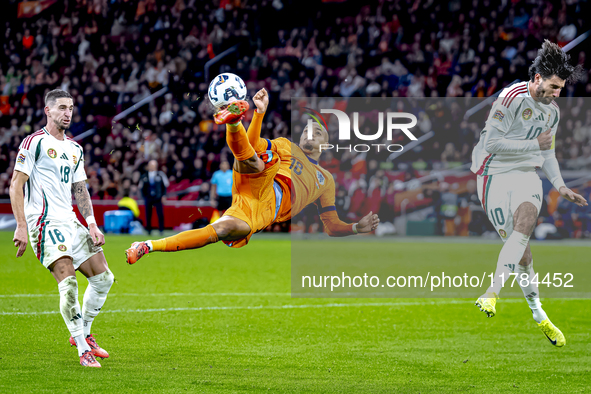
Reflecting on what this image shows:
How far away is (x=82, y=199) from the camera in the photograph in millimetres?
6324

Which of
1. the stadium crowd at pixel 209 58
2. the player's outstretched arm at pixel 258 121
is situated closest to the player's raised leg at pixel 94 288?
the player's outstretched arm at pixel 258 121

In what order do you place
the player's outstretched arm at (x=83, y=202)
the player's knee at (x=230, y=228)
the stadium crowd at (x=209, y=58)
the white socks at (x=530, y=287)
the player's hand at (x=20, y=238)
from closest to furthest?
the player's knee at (x=230, y=228) → the player's hand at (x=20, y=238) → the white socks at (x=530, y=287) → the player's outstretched arm at (x=83, y=202) → the stadium crowd at (x=209, y=58)

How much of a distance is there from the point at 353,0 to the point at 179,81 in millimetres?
7544

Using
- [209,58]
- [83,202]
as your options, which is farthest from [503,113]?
[209,58]

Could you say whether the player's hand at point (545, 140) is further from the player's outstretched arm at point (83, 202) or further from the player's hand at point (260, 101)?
the player's outstretched arm at point (83, 202)

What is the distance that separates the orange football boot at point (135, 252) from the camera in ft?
16.3

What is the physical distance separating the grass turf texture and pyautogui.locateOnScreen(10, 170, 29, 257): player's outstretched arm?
1.06m

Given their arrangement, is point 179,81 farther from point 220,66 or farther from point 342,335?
point 342,335

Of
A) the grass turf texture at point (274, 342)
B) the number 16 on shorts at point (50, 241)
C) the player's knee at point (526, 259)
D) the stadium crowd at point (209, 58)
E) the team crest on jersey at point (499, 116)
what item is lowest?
the grass turf texture at point (274, 342)

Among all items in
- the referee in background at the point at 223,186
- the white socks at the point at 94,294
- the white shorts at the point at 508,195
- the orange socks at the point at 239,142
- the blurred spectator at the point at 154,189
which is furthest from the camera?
the blurred spectator at the point at 154,189

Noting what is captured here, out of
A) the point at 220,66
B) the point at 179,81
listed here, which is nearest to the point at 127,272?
the point at 179,81

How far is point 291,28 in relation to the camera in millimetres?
24188

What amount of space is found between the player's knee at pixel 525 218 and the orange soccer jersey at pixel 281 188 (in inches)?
54.3

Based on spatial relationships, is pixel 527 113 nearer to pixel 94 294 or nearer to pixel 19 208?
pixel 94 294
